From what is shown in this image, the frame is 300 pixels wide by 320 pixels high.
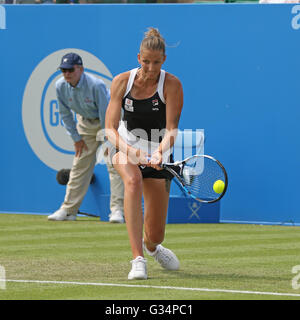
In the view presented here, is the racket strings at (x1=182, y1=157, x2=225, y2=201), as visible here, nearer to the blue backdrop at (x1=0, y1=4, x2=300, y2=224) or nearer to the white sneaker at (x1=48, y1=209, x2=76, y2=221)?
the blue backdrop at (x1=0, y1=4, x2=300, y2=224)

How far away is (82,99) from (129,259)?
3606 mm

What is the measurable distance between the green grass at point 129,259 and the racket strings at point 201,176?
2.03ft

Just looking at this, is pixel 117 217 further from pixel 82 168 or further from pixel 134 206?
pixel 134 206

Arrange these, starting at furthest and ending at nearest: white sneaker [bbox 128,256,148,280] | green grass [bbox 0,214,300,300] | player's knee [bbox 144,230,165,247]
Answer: player's knee [bbox 144,230,165,247]
white sneaker [bbox 128,256,148,280]
green grass [bbox 0,214,300,300]

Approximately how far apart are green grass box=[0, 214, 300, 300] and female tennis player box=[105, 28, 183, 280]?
1.00 feet

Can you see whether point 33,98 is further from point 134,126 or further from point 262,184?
point 134,126

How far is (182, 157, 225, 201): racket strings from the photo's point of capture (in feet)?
21.3

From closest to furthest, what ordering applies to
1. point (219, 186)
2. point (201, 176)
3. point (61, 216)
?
1. point (219, 186)
2. point (201, 176)
3. point (61, 216)

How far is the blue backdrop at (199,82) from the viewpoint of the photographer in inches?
416

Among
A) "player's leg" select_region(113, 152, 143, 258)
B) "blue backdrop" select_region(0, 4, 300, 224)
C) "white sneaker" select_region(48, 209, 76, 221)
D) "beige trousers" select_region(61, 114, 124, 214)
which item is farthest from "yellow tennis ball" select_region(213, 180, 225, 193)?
"white sneaker" select_region(48, 209, 76, 221)

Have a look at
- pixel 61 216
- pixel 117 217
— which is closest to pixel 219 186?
pixel 117 217

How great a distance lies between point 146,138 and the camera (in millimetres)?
6672
